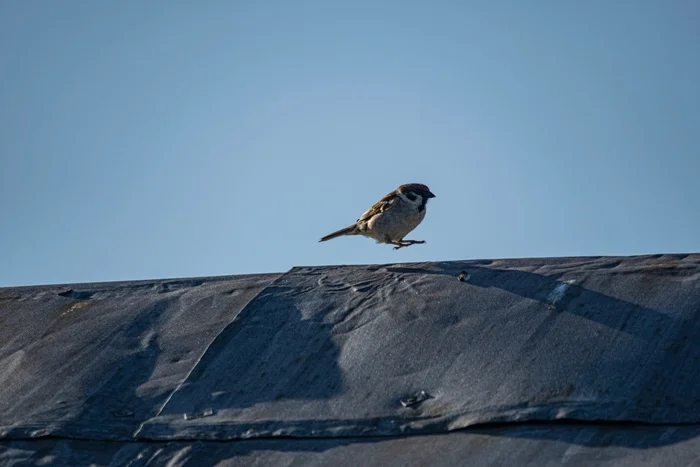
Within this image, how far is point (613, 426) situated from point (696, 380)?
1.02 ft

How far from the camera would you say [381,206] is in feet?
19.7

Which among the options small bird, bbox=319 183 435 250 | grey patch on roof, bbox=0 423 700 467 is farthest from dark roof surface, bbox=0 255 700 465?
small bird, bbox=319 183 435 250

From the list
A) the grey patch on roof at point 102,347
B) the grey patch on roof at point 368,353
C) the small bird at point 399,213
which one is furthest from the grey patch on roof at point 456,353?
the small bird at point 399,213

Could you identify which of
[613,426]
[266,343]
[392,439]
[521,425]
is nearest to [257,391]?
[266,343]

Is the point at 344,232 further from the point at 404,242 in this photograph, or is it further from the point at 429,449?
the point at 429,449

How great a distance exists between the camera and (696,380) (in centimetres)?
272

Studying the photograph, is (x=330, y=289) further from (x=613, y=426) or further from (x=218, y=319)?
(x=613, y=426)

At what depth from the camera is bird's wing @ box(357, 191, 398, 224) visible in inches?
233

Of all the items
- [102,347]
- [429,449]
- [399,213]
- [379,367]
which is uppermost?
[399,213]

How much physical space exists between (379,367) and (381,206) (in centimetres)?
290

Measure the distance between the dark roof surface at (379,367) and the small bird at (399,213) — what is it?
1.78 metres

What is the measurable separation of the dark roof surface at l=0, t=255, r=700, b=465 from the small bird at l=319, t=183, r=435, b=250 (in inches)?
70.1

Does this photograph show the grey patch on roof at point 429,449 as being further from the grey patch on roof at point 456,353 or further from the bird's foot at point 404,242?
the bird's foot at point 404,242

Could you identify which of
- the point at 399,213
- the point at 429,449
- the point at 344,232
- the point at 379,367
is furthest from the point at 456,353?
the point at 344,232
